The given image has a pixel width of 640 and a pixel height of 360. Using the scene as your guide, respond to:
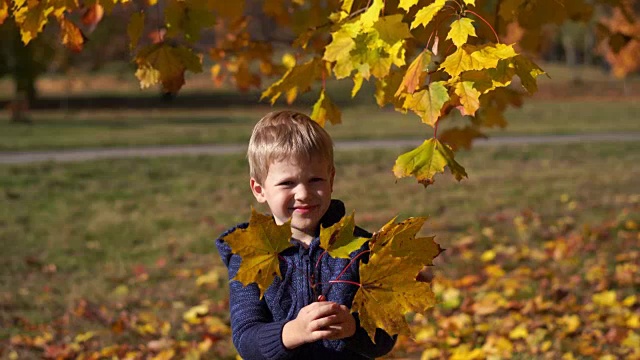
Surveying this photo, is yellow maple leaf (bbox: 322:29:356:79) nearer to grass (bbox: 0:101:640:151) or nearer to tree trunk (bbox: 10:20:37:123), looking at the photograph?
grass (bbox: 0:101:640:151)

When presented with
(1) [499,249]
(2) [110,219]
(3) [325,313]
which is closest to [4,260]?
(2) [110,219]

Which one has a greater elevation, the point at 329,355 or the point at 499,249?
the point at 329,355

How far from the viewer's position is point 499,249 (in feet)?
19.5

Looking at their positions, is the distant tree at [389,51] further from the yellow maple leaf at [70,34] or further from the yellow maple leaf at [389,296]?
the yellow maple leaf at [389,296]

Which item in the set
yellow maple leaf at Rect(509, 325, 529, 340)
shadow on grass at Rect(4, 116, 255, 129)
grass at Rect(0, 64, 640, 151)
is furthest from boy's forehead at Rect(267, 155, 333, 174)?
shadow on grass at Rect(4, 116, 255, 129)

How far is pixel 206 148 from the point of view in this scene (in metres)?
14.6

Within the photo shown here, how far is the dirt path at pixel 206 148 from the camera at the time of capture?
13055mm

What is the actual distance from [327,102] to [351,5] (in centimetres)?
37

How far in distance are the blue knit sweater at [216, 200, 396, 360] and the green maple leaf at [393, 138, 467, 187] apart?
0.26 metres

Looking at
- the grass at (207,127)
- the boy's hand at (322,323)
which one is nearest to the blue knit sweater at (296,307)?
the boy's hand at (322,323)

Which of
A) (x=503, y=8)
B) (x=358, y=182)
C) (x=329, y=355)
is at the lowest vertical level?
(x=358, y=182)

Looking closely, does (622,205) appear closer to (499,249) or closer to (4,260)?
(499,249)

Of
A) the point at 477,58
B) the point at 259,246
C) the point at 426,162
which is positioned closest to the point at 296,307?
the point at 259,246

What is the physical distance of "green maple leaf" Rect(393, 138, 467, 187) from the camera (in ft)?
6.57
